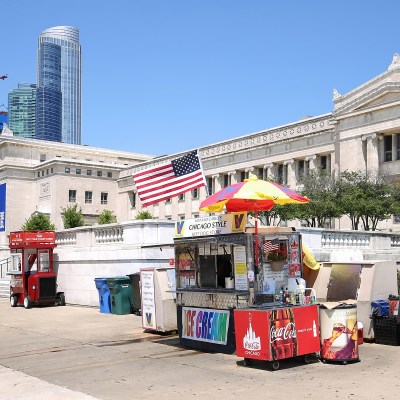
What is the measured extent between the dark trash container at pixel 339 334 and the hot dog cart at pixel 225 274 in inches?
33.4

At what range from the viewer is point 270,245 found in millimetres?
11750

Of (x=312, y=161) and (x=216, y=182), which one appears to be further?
(x=216, y=182)

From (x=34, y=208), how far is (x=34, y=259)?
200 ft

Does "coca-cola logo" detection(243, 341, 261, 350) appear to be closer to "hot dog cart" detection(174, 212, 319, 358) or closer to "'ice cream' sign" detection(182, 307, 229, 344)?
"hot dog cart" detection(174, 212, 319, 358)

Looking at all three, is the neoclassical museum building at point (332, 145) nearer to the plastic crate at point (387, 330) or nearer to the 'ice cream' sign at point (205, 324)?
the plastic crate at point (387, 330)

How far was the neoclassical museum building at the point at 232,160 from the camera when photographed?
46.0 meters

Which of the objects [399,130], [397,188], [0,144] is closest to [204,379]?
[397,188]

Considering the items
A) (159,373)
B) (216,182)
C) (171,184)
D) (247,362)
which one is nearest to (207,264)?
(247,362)

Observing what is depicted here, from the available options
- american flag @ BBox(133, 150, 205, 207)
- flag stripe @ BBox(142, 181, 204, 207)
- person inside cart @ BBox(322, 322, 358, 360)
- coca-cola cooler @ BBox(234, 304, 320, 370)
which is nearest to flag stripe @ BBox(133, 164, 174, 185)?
american flag @ BBox(133, 150, 205, 207)

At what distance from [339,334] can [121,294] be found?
30.5 feet

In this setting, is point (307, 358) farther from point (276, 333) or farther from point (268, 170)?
point (268, 170)

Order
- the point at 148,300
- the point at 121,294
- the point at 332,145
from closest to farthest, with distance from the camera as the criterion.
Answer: the point at 148,300 < the point at 121,294 < the point at 332,145

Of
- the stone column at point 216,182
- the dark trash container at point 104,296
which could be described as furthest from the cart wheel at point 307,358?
the stone column at point 216,182

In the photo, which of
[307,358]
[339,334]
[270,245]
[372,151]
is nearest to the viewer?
[339,334]
